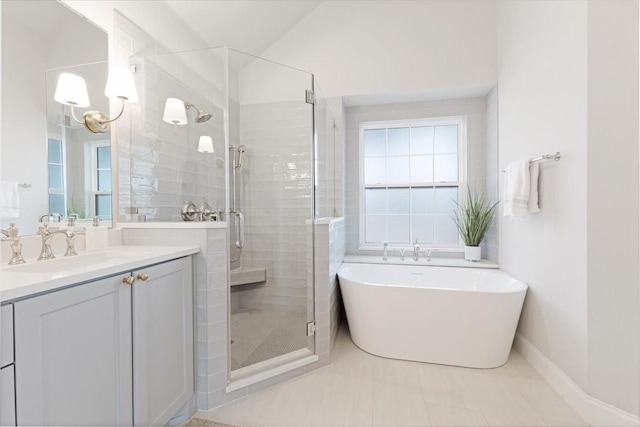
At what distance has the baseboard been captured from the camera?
56.5 inches

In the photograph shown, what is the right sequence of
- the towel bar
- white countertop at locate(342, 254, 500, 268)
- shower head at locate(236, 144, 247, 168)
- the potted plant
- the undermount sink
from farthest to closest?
the potted plant < white countertop at locate(342, 254, 500, 268) < shower head at locate(236, 144, 247, 168) < the towel bar < the undermount sink

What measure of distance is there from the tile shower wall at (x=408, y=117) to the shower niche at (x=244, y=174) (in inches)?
32.8

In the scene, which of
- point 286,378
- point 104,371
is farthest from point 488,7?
point 104,371

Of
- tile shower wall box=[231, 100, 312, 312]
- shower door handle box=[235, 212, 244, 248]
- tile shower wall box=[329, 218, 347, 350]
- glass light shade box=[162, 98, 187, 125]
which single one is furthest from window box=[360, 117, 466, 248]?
glass light shade box=[162, 98, 187, 125]

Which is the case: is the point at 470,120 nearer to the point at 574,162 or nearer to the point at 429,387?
the point at 574,162

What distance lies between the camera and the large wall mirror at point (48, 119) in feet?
4.13

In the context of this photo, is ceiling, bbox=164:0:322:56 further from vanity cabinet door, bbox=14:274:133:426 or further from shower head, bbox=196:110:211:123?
vanity cabinet door, bbox=14:274:133:426

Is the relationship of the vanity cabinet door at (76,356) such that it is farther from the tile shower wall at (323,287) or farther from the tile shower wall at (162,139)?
the tile shower wall at (323,287)

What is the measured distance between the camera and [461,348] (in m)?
2.06

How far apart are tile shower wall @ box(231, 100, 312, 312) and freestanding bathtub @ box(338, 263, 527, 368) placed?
551 mm

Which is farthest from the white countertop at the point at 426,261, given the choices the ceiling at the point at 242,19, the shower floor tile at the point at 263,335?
the ceiling at the point at 242,19

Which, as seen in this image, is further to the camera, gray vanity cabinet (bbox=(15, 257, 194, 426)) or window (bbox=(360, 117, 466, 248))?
window (bbox=(360, 117, 466, 248))

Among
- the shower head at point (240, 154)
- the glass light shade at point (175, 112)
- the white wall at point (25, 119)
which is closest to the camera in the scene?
the white wall at point (25, 119)

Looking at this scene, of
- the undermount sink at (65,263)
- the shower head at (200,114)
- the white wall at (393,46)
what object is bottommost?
the undermount sink at (65,263)
